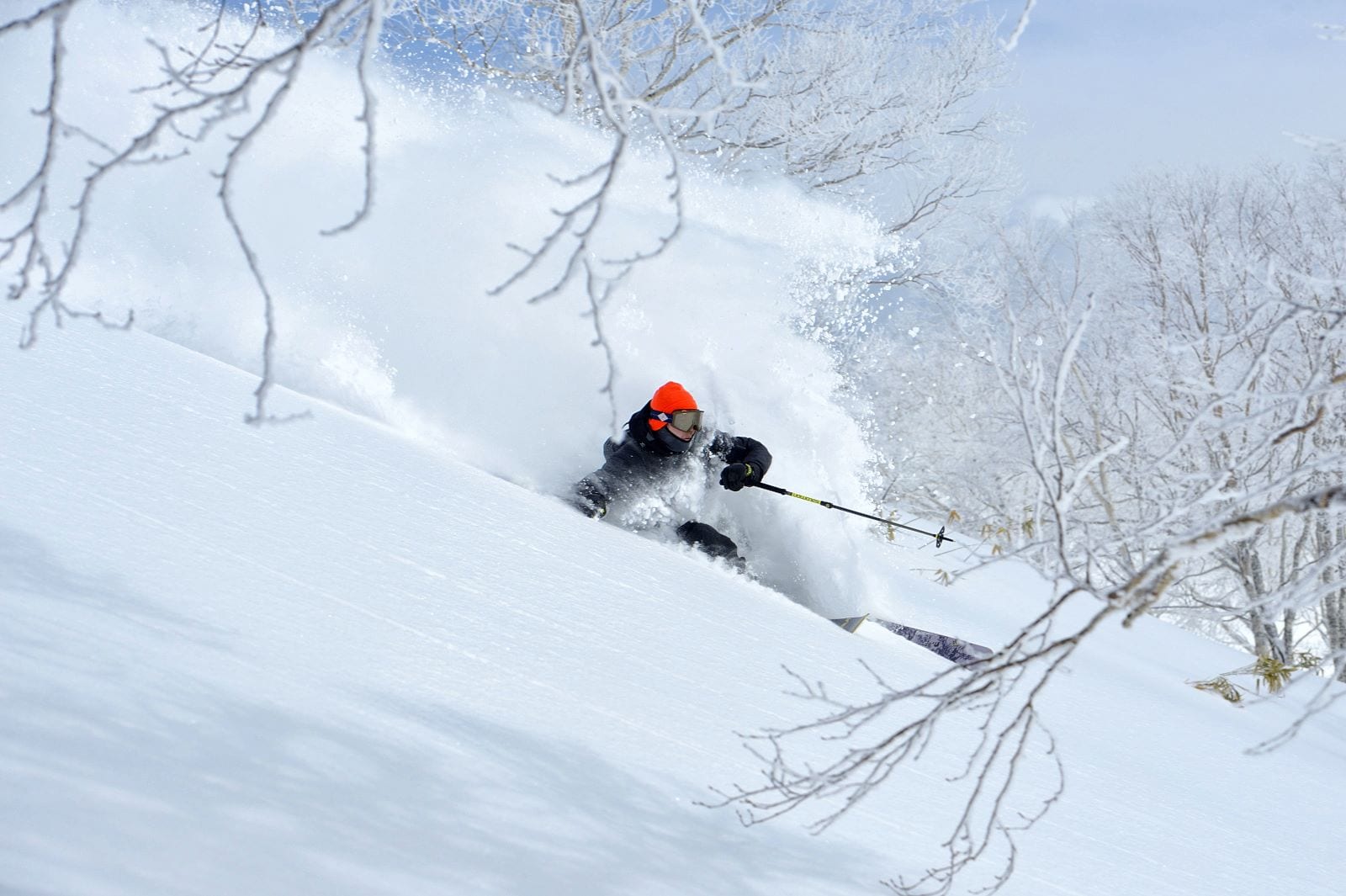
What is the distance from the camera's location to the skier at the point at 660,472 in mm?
6363

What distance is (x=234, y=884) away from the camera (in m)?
1.62

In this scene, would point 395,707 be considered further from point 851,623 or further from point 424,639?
point 851,623

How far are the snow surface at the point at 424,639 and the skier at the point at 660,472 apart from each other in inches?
15.6

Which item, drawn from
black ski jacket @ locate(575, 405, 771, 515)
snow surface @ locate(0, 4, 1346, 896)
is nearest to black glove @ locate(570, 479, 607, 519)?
black ski jacket @ locate(575, 405, 771, 515)

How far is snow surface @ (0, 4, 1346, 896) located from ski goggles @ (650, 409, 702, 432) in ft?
3.02

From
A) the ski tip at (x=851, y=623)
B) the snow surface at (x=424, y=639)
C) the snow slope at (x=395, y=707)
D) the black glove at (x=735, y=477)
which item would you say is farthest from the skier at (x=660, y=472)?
the snow slope at (x=395, y=707)

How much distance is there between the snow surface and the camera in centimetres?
191

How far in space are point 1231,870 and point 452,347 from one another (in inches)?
258

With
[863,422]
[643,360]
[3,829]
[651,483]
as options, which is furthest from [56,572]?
[863,422]

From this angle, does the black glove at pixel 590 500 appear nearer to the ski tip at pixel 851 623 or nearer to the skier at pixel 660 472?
the skier at pixel 660 472

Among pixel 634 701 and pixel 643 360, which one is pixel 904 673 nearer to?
pixel 634 701

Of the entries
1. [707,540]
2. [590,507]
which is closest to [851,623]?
[707,540]

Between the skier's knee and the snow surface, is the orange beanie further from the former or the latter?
the snow surface

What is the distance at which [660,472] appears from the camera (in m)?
6.68
